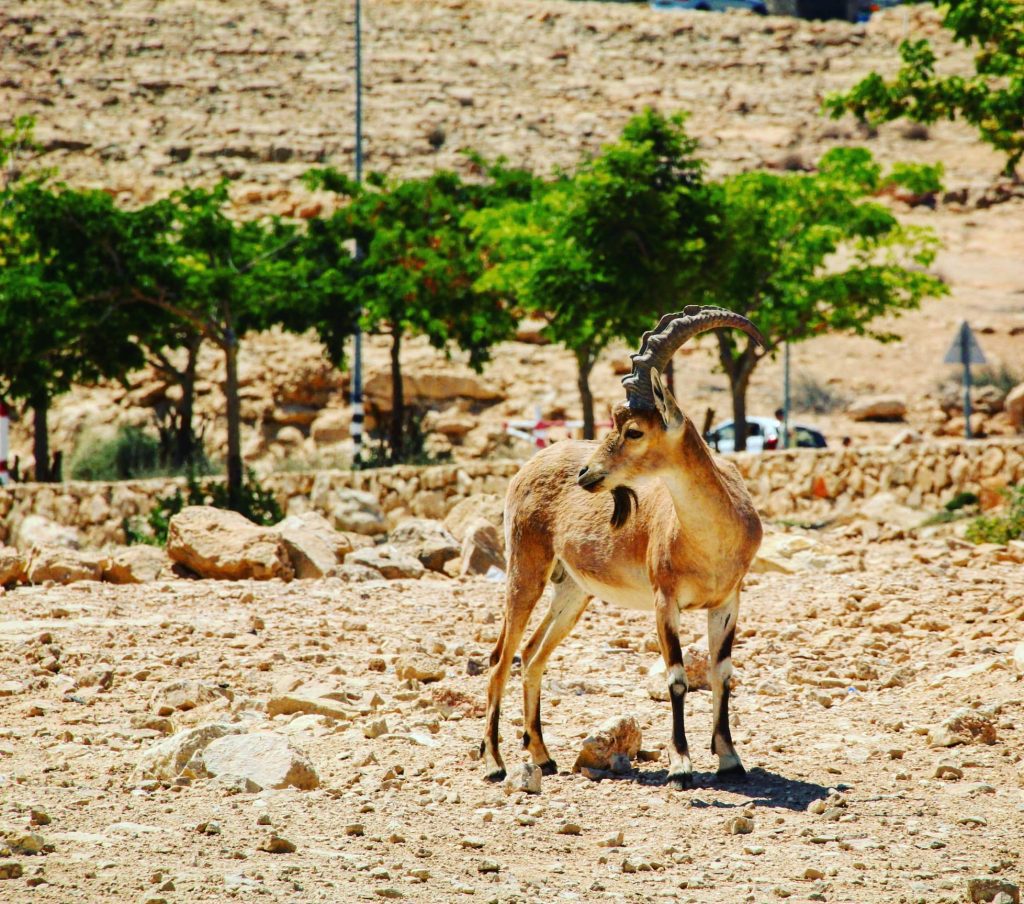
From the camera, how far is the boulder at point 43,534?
16875 millimetres

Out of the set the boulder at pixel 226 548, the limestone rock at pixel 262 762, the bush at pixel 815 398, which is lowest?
the bush at pixel 815 398

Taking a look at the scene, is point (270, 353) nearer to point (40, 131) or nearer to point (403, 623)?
point (40, 131)

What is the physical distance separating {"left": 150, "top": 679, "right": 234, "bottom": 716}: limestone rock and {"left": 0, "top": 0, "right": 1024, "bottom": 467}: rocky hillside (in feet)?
85.0

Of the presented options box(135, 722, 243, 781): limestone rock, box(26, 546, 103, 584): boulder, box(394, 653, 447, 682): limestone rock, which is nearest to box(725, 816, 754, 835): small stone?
box(135, 722, 243, 781): limestone rock

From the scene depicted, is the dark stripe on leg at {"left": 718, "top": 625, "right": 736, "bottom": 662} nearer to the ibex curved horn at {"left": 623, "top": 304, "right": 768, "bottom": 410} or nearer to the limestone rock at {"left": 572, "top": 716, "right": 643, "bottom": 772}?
the limestone rock at {"left": 572, "top": 716, "right": 643, "bottom": 772}

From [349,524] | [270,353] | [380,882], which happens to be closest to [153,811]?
[380,882]

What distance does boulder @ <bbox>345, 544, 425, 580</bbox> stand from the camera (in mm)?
14117

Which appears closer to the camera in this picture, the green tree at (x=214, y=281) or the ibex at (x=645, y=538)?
the ibex at (x=645, y=538)

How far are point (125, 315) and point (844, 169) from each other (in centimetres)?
1551

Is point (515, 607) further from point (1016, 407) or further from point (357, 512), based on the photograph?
point (1016, 407)

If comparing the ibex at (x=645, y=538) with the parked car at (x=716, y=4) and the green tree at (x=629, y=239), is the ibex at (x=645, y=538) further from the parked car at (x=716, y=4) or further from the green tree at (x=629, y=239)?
the parked car at (x=716, y=4)

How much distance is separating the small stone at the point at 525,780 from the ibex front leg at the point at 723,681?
911mm

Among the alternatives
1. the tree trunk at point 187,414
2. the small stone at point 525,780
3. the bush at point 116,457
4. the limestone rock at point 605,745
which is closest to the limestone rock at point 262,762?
the small stone at point 525,780

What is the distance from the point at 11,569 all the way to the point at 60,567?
443 millimetres
